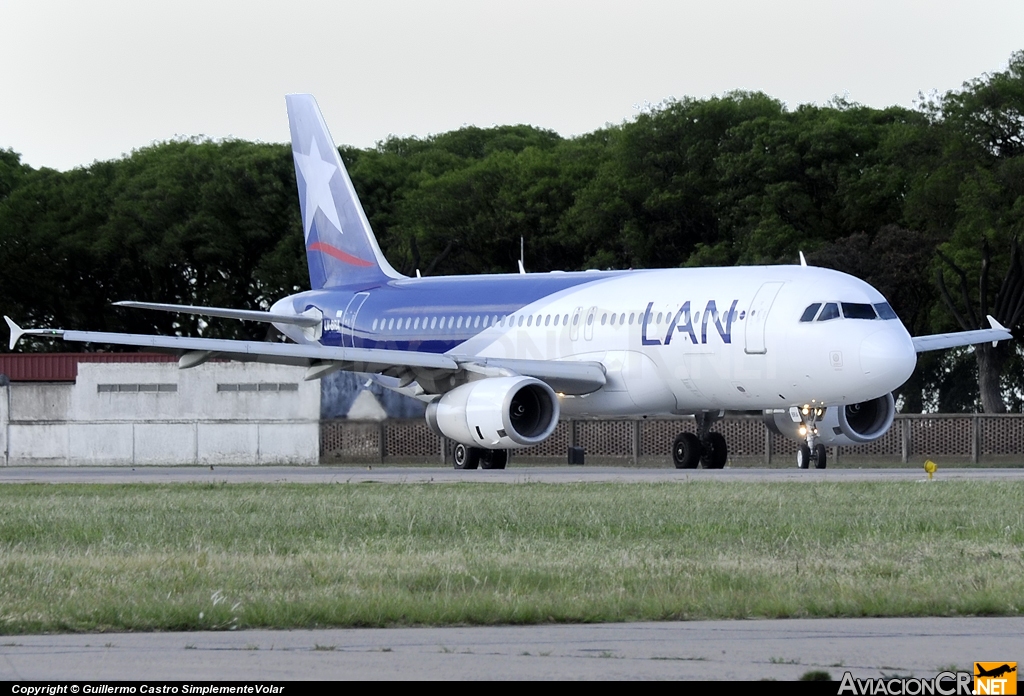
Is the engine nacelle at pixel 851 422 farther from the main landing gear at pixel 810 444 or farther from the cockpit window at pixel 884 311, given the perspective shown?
the cockpit window at pixel 884 311

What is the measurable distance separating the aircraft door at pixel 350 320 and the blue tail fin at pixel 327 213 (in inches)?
46.0

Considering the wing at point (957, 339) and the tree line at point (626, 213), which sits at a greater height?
the tree line at point (626, 213)

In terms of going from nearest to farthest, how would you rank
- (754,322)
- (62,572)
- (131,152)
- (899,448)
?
1. (62,572)
2. (754,322)
3. (899,448)
4. (131,152)

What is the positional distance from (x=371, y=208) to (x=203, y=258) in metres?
8.49

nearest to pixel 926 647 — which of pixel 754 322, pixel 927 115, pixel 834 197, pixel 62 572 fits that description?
pixel 62 572

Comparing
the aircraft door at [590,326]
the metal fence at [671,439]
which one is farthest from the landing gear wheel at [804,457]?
the metal fence at [671,439]

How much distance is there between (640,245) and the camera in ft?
227

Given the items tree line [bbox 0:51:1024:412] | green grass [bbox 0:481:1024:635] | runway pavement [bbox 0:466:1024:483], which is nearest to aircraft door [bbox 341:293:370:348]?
runway pavement [bbox 0:466:1024:483]

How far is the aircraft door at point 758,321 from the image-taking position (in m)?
30.5

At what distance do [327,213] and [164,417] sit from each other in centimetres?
669

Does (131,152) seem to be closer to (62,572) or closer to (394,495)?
(394,495)

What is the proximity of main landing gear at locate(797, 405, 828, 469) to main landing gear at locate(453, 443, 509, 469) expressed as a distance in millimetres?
5975

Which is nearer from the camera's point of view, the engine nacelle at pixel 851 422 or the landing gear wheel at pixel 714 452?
the engine nacelle at pixel 851 422

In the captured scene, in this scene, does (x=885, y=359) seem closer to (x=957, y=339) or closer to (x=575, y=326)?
(x=957, y=339)
